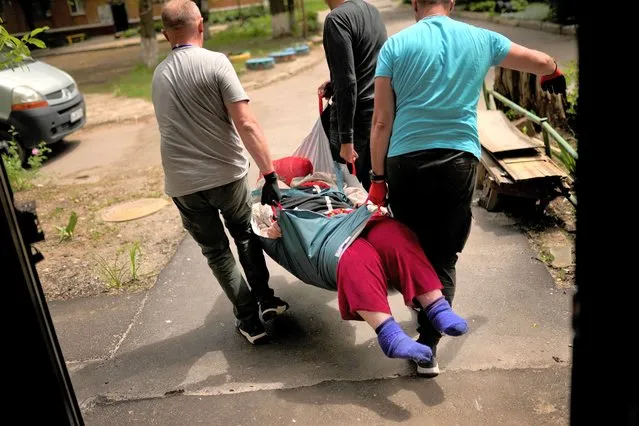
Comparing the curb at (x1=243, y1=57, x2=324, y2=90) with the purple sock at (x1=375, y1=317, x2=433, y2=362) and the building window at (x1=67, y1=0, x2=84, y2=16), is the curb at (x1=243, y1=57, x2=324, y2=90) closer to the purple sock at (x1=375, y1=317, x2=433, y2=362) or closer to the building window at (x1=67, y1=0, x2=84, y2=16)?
the purple sock at (x1=375, y1=317, x2=433, y2=362)

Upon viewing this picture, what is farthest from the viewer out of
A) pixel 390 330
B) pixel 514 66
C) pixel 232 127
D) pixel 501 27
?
pixel 501 27

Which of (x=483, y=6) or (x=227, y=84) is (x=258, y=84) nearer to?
(x=227, y=84)

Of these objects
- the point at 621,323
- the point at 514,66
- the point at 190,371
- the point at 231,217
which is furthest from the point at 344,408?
the point at 621,323

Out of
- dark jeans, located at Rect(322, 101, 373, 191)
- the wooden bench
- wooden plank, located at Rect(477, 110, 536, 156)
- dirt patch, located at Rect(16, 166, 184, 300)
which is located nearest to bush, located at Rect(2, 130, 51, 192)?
dirt patch, located at Rect(16, 166, 184, 300)

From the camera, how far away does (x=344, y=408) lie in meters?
3.18

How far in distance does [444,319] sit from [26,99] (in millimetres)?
7666

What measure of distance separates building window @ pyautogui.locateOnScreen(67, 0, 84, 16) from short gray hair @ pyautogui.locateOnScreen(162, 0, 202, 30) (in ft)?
98.6

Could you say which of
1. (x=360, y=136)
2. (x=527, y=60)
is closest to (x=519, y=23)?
(x=360, y=136)

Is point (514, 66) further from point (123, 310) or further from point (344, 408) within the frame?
point (123, 310)

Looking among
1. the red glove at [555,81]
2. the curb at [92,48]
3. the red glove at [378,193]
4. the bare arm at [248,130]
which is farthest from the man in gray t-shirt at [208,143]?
the curb at [92,48]

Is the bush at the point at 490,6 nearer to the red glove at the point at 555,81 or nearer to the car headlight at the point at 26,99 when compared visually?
the car headlight at the point at 26,99

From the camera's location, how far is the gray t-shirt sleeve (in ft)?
→ 11.0

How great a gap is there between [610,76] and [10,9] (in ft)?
105

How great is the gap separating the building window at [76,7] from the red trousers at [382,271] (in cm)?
3104
